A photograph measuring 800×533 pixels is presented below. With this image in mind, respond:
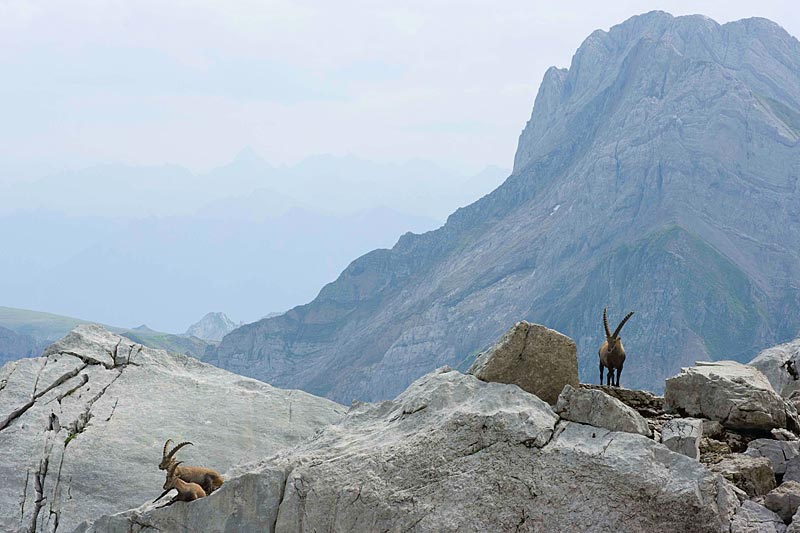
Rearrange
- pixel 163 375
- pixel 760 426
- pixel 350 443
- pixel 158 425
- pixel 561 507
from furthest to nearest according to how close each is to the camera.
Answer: pixel 163 375 < pixel 158 425 < pixel 760 426 < pixel 350 443 < pixel 561 507

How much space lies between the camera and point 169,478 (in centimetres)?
2011

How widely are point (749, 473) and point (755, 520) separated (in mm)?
2264

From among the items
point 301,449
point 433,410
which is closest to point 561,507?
point 433,410

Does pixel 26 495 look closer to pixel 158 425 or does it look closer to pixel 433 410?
pixel 158 425

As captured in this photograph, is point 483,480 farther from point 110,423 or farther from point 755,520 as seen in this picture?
point 110,423

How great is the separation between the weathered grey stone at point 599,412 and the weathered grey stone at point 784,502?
8.76 feet

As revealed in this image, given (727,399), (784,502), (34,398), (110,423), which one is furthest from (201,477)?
(727,399)

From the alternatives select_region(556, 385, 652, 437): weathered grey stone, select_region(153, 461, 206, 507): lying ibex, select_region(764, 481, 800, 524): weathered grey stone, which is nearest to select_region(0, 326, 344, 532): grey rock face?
select_region(153, 461, 206, 507): lying ibex

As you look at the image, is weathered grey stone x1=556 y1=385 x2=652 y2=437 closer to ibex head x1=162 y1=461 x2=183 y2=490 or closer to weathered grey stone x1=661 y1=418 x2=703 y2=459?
weathered grey stone x1=661 y1=418 x2=703 y2=459

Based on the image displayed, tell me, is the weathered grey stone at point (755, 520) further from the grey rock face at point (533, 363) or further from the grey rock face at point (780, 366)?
the grey rock face at point (780, 366)

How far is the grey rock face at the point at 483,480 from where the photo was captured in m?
15.2

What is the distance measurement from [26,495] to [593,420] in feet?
66.7

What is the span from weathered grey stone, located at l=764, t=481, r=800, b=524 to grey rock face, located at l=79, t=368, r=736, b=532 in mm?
908

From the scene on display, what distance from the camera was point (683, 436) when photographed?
56.3 ft
